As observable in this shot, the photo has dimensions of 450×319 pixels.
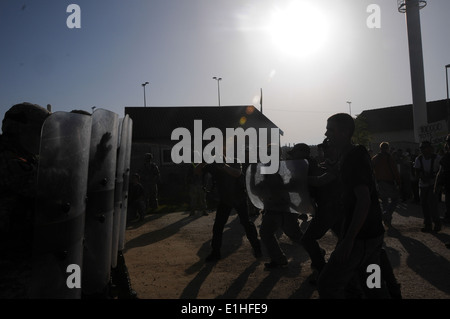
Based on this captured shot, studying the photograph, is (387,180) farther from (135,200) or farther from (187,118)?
(187,118)

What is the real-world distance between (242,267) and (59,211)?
3.63 metres

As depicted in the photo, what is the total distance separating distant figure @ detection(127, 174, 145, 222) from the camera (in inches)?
402

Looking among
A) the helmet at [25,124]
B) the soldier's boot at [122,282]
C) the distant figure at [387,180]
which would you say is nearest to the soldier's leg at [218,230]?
the soldier's boot at [122,282]

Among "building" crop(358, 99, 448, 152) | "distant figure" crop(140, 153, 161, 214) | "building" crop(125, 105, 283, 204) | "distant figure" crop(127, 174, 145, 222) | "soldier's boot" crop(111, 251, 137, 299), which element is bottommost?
"soldier's boot" crop(111, 251, 137, 299)

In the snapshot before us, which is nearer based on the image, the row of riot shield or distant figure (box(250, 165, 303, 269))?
the row of riot shield

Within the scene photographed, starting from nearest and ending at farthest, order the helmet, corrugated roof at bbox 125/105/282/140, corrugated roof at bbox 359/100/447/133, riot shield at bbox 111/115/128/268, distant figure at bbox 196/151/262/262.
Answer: the helmet < riot shield at bbox 111/115/128/268 < distant figure at bbox 196/151/262/262 < corrugated roof at bbox 125/105/282/140 < corrugated roof at bbox 359/100/447/133

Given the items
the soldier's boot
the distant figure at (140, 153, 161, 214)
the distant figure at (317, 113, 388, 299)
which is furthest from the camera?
the distant figure at (140, 153, 161, 214)

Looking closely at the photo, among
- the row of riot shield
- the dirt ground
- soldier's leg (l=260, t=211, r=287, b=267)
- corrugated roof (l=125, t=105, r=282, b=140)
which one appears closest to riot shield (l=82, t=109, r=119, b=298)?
the row of riot shield

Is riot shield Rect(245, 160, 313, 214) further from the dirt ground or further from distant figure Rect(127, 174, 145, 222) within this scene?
distant figure Rect(127, 174, 145, 222)

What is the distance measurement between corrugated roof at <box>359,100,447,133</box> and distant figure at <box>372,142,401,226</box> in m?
53.4

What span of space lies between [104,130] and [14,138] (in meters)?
0.87

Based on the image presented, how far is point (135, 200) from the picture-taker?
406 inches

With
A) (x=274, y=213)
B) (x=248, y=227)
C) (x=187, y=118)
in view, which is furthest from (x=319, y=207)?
(x=187, y=118)

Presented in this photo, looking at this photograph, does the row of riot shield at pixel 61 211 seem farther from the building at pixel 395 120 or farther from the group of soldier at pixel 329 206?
the building at pixel 395 120
